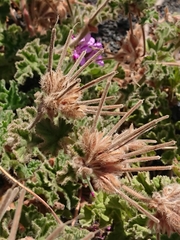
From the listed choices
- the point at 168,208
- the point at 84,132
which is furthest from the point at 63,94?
the point at 168,208

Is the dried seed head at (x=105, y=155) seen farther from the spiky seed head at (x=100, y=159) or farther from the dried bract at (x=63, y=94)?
the dried bract at (x=63, y=94)

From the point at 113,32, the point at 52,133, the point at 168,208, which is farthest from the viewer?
the point at 113,32

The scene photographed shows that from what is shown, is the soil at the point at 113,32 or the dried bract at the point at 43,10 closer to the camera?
the dried bract at the point at 43,10

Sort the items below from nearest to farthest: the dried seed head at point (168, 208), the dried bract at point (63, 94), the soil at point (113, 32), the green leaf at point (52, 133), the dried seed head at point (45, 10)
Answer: the dried seed head at point (168, 208)
the dried bract at point (63, 94)
the green leaf at point (52, 133)
the dried seed head at point (45, 10)
the soil at point (113, 32)

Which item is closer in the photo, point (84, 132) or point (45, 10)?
point (84, 132)

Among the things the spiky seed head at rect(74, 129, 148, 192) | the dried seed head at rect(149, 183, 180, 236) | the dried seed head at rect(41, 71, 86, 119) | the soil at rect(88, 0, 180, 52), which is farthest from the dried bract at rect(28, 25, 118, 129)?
the soil at rect(88, 0, 180, 52)

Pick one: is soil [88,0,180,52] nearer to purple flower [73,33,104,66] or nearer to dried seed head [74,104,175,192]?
purple flower [73,33,104,66]

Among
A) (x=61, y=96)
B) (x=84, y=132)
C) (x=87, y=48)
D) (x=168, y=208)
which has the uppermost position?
(x=87, y=48)

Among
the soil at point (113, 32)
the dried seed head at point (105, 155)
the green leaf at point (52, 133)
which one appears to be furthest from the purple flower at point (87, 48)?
the dried seed head at point (105, 155)

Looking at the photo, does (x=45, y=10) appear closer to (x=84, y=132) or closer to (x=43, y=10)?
(x=43, y=10)
